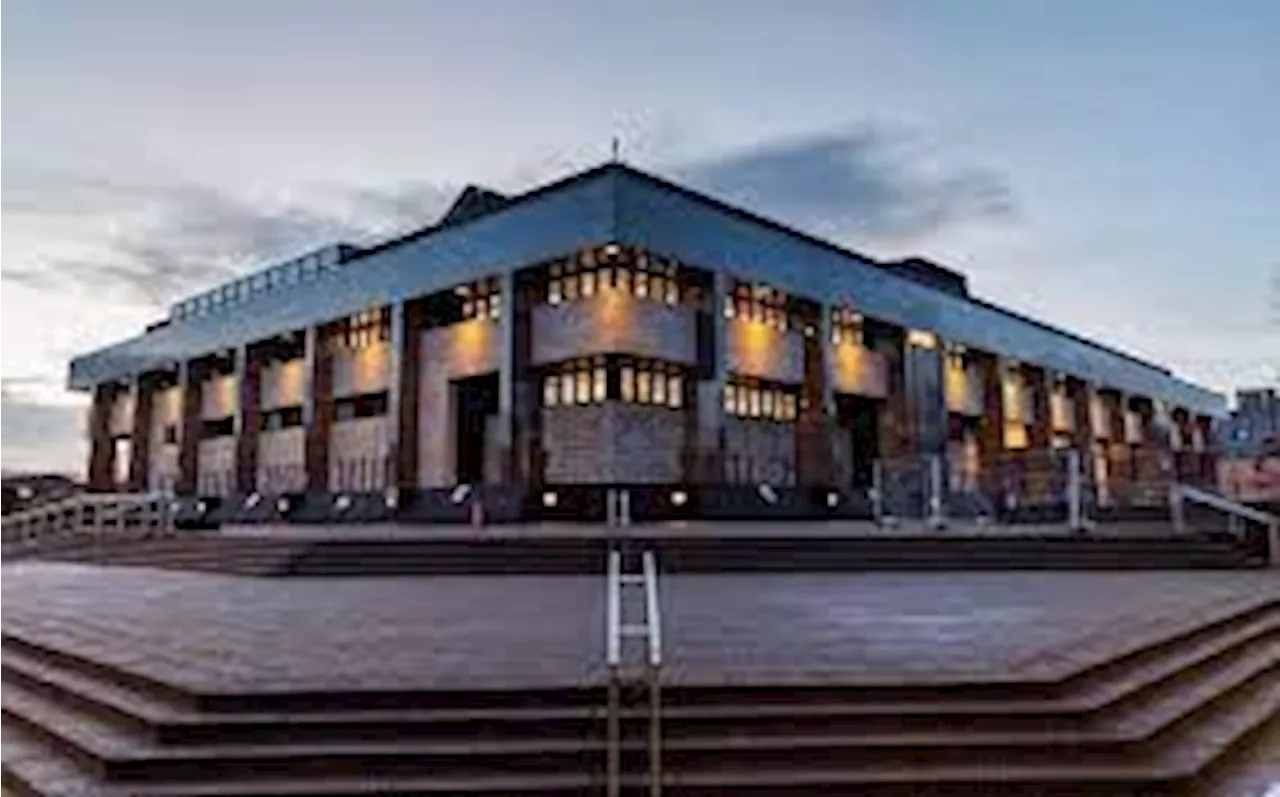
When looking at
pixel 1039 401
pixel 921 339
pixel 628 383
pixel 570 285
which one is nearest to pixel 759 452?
pixel 628 383

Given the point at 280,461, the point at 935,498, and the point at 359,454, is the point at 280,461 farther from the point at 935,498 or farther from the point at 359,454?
the point at 935,498

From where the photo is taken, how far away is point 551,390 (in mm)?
36562

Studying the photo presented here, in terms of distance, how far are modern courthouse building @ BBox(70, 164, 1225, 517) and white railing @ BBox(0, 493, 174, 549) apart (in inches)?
334

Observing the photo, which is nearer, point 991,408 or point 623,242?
point 623,242

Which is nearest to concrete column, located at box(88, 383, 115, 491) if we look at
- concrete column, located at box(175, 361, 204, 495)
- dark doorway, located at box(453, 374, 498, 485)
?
concrete column, located at box(175, 361, 204, 495)

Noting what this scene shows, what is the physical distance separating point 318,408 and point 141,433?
19.3 meters

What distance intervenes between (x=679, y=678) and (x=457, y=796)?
1617mm

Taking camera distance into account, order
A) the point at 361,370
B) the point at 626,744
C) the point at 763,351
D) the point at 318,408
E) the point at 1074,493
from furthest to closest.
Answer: the point at 318,408, the point at 361,370, the point at 763,351, the point at 1074,493, the point at 626,744

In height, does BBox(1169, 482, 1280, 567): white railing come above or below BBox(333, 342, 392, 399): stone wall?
below

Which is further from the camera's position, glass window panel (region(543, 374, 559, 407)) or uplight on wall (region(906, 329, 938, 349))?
uplight on wall (region(906, 329, 938, 349))

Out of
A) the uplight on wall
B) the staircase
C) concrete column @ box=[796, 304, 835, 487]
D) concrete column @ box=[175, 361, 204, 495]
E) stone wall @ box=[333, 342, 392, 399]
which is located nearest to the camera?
the staircase

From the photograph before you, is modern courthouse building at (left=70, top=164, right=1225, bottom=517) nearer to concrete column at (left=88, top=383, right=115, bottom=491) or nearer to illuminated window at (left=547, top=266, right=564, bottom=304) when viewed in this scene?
illuminated window at (left=547, top=266, right=564, bottom=304)

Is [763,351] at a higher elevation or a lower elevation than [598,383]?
higher

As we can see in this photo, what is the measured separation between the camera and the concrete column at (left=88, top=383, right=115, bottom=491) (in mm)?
64562
